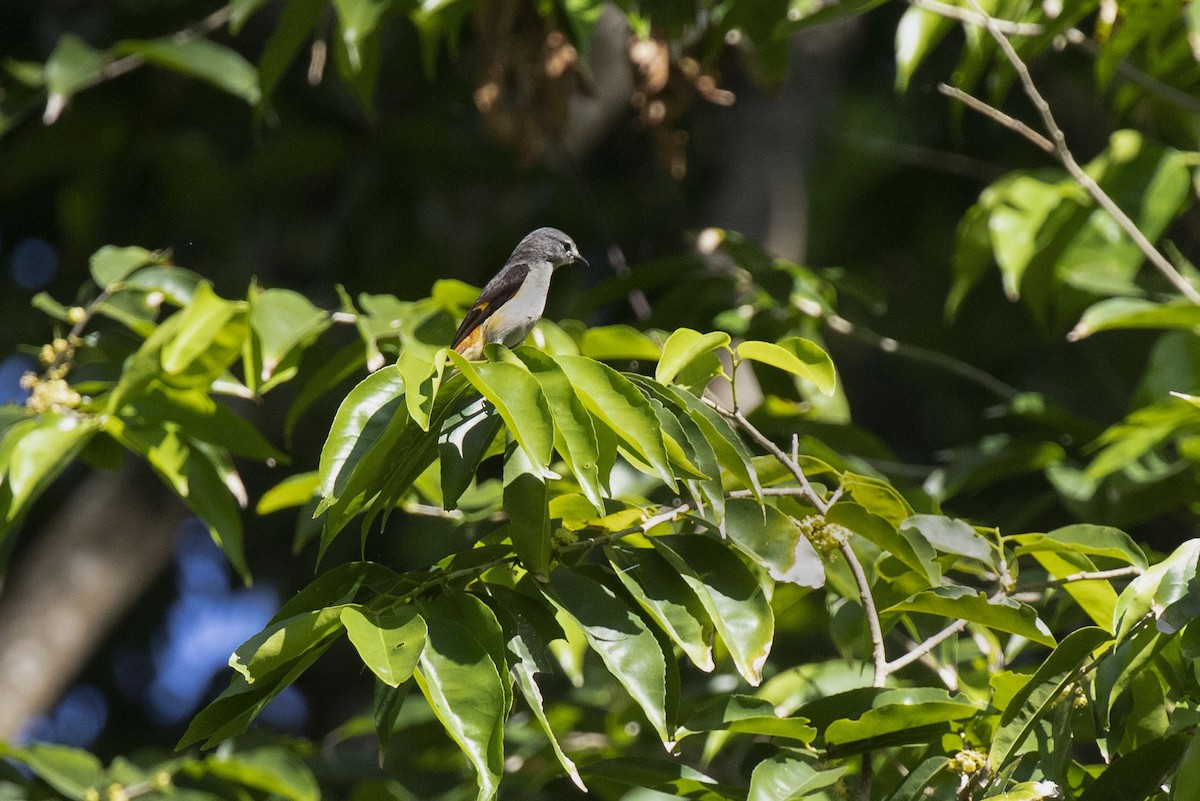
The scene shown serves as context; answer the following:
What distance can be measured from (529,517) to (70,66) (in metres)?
2.58

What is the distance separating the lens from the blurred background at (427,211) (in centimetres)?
480

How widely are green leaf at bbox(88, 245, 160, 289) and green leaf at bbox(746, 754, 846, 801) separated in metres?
1.87

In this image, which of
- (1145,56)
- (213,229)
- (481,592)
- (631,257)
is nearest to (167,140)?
(213,229)

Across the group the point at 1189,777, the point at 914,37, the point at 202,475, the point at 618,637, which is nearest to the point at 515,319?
the point at 202,475

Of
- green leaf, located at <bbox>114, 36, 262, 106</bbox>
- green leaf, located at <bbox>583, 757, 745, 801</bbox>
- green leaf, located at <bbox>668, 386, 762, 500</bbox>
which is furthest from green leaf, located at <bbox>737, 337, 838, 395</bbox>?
green leaf, located at <bbox>114, 36, 262, 106</bbox>

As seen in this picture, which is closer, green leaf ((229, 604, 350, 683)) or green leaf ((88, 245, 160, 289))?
green leaf ((229, 604, 350, 683))

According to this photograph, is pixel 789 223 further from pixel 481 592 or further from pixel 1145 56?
pixel 481 592

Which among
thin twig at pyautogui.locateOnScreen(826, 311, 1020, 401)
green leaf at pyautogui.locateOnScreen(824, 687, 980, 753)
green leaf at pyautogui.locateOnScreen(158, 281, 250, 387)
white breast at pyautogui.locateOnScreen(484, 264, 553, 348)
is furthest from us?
thin twig at pyautogui.locateOnScreen(826, 311, 1020, 401)

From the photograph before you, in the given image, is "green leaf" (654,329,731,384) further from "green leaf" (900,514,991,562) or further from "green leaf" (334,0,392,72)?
"green leaf" (334,0,392,72)

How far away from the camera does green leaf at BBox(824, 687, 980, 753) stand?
74.1 inches

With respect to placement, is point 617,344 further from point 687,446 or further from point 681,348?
point 687,446

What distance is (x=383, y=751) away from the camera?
1694 millimetres

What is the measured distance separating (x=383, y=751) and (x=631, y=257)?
18.9ft

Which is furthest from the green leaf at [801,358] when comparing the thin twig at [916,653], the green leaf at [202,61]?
the green leaf at [202,61]
